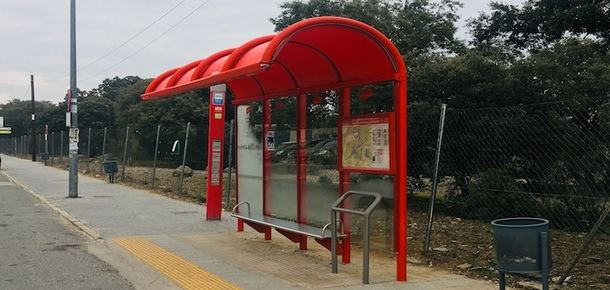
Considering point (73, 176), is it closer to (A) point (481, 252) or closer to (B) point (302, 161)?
(B) point (302, 161)

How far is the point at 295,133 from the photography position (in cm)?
888

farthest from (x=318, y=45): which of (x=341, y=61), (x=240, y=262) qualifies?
(x=240, y=262)

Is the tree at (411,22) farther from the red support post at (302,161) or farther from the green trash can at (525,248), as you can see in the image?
the green trash can at (525,248)

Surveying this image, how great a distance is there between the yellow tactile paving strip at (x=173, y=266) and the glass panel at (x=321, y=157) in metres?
1.97

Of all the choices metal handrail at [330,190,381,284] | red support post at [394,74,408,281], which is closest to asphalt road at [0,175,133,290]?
metal handrail at [330,190,381,284]

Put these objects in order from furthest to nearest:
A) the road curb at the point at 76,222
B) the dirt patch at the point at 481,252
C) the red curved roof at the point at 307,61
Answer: the road curb at the point at 76,222, the dirt patch at the point at 481,252, the red curved roof at the point at 307,61

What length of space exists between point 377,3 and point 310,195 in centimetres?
1266

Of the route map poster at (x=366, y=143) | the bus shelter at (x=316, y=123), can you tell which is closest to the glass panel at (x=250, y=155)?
the bus shelter at (x=316, y=123)

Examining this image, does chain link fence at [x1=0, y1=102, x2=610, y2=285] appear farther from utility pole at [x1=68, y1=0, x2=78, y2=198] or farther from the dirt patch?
utility pole at [x1=68, y1=0, x2=78, y2=198]

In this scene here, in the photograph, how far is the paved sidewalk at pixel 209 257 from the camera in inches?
263

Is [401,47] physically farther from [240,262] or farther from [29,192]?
[29,192]

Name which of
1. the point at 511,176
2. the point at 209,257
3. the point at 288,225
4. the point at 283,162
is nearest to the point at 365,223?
the point at 288,225

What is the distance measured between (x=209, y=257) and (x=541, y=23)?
14645 mm

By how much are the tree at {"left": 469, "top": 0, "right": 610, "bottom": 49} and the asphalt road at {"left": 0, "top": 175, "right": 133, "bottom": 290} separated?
45.9 feet
